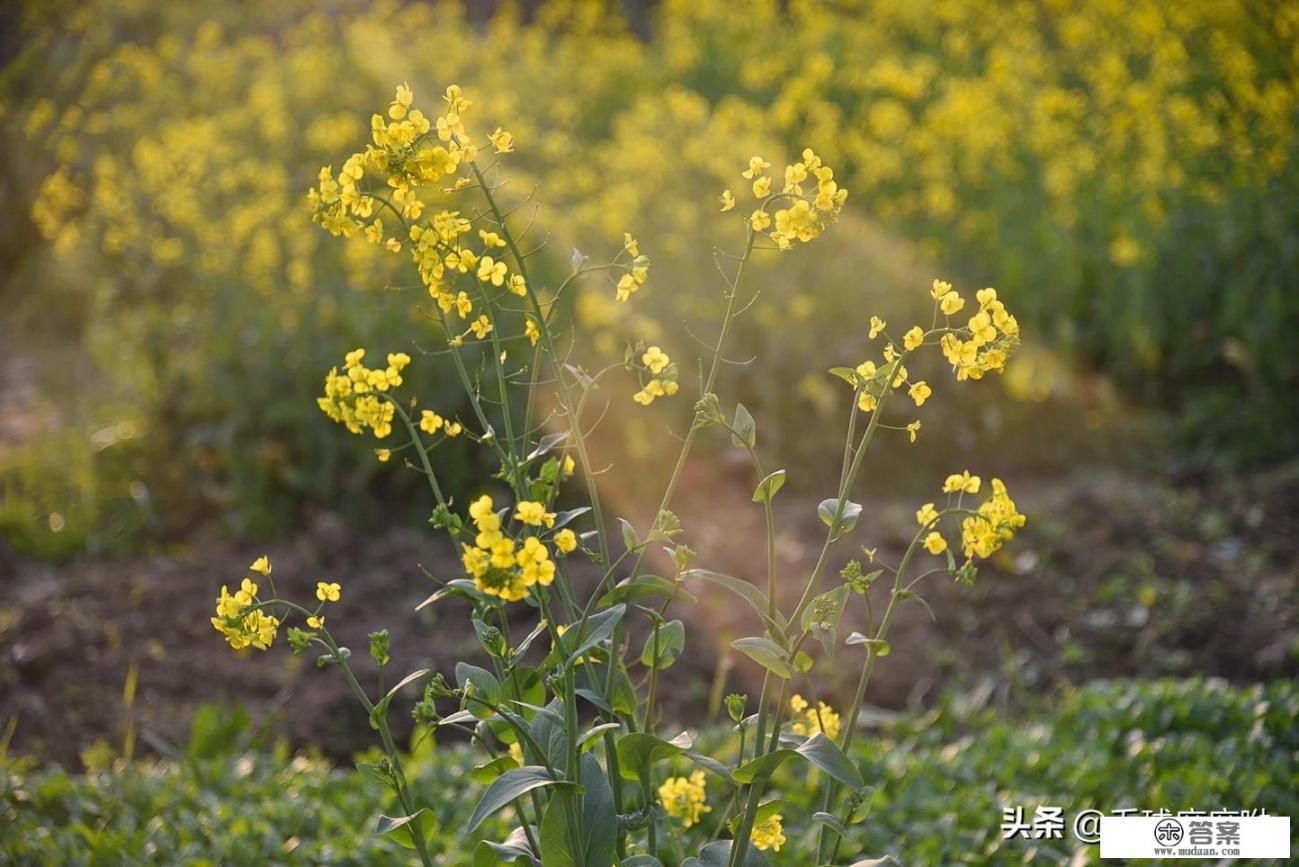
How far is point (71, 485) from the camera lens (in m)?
4.77

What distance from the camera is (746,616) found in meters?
3.93

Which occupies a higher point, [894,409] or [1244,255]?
[1244,255]

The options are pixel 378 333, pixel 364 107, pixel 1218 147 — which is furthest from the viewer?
pixel 364 107

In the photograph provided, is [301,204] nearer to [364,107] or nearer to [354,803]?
[364,107]

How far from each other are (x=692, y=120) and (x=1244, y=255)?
270cm

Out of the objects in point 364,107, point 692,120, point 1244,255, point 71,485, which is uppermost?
point 364,107

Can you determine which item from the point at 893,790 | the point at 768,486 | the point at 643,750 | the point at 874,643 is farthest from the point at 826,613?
the point at 893,790

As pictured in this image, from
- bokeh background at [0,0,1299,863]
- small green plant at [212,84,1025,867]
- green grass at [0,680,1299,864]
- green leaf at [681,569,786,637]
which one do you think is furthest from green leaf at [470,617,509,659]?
bokeh background at [0,0,1299,863]

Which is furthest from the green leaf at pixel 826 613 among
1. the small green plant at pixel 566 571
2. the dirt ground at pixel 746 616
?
the dirt ground at pixel 746 616

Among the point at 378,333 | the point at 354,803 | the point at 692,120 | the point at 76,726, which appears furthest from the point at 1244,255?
the point at 76,726

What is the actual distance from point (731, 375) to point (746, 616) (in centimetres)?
124

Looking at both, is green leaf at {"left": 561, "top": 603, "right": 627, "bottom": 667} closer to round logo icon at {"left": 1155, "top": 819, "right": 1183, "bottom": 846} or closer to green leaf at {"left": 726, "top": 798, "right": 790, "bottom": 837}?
green leaf at {"left": 726, "top": 798, "right": 790, "bottom": 837}

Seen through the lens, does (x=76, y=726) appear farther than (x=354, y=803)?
Yes

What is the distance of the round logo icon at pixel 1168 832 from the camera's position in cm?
238
